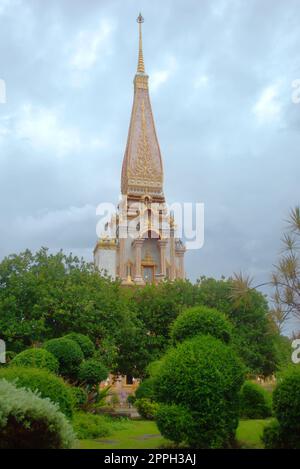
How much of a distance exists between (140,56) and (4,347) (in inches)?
1455

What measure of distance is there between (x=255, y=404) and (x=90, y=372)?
5960mm

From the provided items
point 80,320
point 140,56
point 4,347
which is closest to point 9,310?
point 4,347

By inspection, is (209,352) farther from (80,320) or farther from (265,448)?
(80,320)

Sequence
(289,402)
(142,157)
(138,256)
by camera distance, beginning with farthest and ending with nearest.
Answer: (142,157), (138,256), (289,402)

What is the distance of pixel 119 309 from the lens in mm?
23219

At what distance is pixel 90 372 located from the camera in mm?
15703

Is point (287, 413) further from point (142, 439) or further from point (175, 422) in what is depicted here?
point (142, 439)

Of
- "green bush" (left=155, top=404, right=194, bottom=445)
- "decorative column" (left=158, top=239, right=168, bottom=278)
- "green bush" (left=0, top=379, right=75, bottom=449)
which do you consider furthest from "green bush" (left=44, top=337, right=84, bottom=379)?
"decorative column" (left=158, top=239, right=168, bottom=278)

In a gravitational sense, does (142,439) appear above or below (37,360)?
below

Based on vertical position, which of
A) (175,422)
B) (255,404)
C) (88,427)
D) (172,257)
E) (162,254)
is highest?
(162,254)

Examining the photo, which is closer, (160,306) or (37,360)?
(37,360)

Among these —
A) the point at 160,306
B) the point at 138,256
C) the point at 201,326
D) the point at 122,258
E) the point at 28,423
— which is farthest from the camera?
the point at 122,258

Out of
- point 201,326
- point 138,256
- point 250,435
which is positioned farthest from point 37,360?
point 138,256

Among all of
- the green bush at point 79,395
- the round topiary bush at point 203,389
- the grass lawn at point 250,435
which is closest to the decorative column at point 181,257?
the green bush at point 79,395
